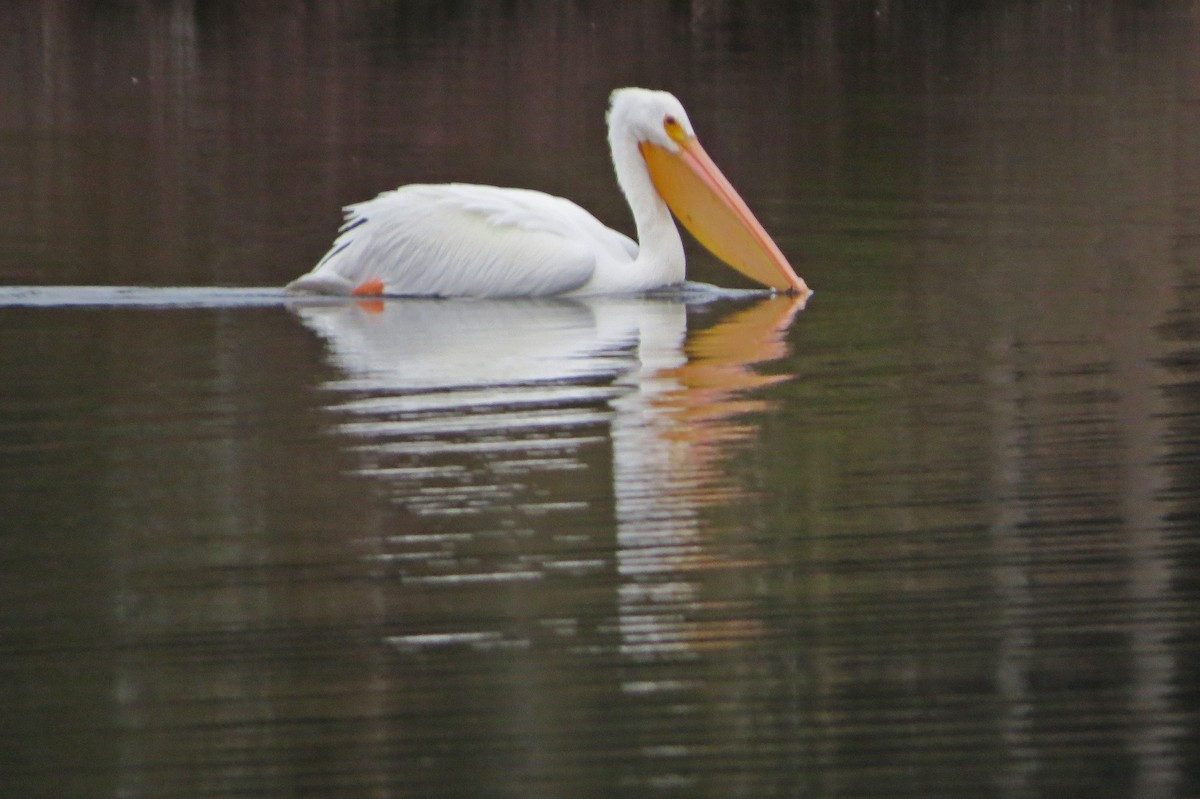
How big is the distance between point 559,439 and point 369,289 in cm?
391

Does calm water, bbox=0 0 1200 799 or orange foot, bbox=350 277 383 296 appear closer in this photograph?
calm water, bbox=0 0 1200 799

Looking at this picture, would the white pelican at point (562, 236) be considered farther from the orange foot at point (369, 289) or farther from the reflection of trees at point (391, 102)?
the reflection of trees at point (391, 102)

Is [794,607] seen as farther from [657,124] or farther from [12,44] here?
[12,44]

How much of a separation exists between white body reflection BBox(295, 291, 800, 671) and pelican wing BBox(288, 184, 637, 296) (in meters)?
0.13

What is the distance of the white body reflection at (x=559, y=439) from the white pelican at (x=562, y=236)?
15cm

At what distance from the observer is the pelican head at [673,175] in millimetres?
11078

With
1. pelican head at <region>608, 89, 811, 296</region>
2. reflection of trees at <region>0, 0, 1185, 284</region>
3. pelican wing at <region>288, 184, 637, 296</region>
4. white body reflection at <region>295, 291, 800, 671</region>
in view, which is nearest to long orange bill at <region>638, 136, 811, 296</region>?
pelican head at <region>608, 89, 811, 296</region>

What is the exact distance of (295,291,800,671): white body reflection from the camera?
5.50 meters

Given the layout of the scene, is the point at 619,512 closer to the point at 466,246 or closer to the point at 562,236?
the point at 562,236

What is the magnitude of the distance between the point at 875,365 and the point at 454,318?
7.64 feet

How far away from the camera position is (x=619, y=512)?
625cm

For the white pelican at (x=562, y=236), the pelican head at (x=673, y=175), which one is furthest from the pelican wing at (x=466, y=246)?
the pelican head at (x=673, y=175)

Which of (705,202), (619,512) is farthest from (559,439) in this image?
(705,202)

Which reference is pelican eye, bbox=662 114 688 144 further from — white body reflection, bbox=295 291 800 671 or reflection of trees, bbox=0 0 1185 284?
reflection of trees, bbox=0 0 1185 284
